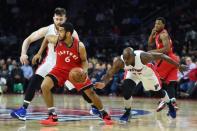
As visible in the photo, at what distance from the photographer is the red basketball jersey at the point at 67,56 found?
25.3 feet

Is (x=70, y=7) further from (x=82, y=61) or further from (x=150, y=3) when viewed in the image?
(x=82, y=61)

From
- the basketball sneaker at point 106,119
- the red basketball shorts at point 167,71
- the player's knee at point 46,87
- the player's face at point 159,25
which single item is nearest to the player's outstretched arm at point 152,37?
the player's face at point 159,25

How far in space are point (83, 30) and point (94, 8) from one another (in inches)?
51.0

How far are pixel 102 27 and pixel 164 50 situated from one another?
38.8 ft

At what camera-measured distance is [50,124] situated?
294 inches

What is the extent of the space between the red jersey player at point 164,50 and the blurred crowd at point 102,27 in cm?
524

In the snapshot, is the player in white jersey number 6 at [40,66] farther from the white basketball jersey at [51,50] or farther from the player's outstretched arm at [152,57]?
the player's outstretched arm at [152,57]

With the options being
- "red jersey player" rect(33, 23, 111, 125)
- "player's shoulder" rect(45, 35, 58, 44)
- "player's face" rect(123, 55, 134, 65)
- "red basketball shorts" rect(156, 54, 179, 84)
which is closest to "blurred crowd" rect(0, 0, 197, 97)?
"red basketball shorts" rect(156, 54, 179, 84)

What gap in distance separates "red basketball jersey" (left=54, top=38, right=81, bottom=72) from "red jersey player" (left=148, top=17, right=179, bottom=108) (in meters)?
1.83

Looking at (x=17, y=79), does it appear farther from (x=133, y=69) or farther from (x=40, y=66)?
(x=133, y=69)

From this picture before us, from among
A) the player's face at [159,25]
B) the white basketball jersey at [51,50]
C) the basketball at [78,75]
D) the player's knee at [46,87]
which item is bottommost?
the player's knee at [46,87]

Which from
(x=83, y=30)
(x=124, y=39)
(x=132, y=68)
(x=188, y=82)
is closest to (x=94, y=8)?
(x=83, y=30)

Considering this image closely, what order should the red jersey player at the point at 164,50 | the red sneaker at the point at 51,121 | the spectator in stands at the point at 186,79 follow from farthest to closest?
the spectator in stands at the point at 186,79, the red jersey player at the point at 164,50, the red sneaker at the point at 51,121

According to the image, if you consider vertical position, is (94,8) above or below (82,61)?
above
